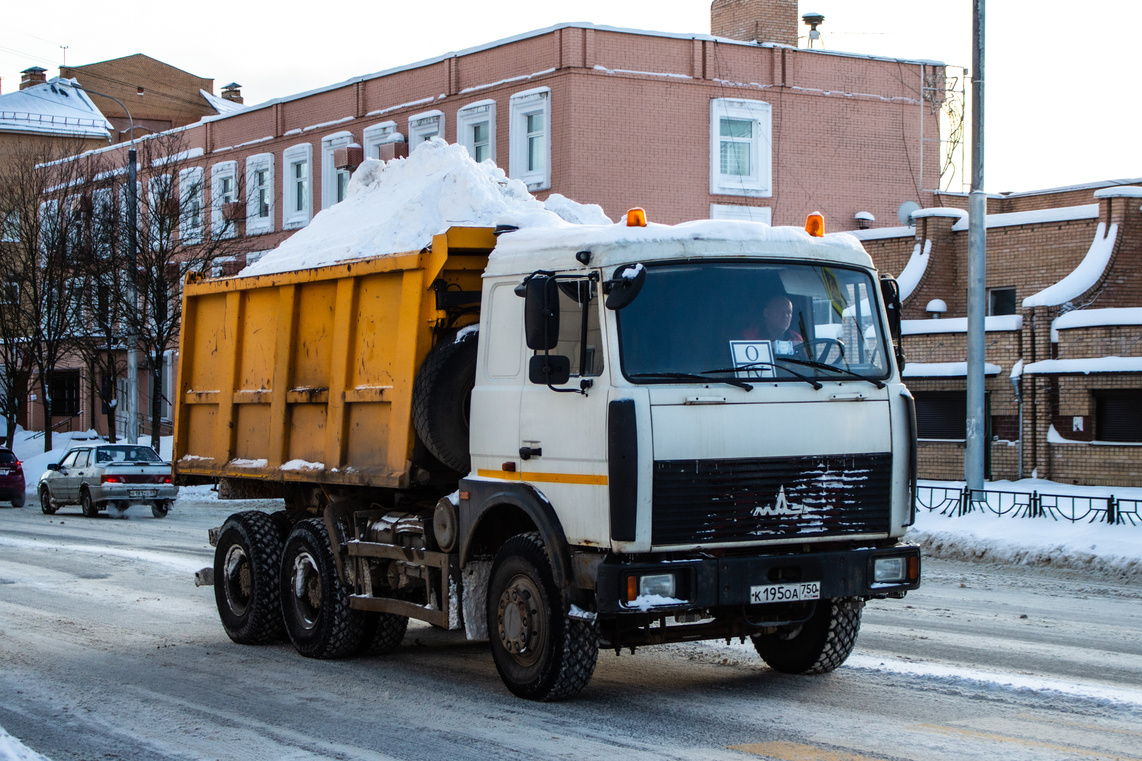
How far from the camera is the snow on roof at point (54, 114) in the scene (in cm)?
6656

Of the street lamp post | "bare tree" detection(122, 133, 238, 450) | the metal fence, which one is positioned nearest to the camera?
the metal fence

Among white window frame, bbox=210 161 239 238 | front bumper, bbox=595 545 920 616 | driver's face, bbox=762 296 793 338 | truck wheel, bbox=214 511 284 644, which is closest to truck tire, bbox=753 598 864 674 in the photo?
front bumper, bbox=595 545 920 616

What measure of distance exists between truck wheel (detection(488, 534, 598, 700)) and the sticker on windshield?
148 cm

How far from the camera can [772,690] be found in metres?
8.11

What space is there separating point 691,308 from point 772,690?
7.90 feet

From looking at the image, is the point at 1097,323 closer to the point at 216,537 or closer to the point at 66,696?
the point at 216,537

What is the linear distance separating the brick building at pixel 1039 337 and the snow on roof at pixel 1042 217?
30 millimetres

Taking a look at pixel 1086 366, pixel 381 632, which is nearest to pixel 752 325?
pixel 381 632

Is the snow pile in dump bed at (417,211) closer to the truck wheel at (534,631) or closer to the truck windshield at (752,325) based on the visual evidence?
the truck windshield at (752,325)

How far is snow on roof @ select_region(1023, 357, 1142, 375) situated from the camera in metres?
24.7

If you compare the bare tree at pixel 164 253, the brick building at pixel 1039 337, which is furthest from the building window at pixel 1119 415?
the bare tree at pixel 164 253

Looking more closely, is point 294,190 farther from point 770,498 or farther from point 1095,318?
point 770,498

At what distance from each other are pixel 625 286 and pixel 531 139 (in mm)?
28082

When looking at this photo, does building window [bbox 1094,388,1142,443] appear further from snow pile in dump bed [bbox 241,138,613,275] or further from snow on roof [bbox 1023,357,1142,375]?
snow pile in dump bed [bbox 241,138,613,275]
